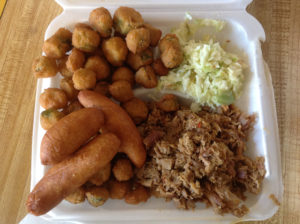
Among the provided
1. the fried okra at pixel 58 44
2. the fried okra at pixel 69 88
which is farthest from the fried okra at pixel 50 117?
the fried okra at pixel 58 44

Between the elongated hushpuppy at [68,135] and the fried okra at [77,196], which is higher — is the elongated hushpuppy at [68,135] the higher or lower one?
the higher one

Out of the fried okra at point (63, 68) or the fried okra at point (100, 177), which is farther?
the fried okra at point (63, 68)

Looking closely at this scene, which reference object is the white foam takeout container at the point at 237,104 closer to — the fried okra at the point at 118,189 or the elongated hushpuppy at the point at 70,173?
the fried okra at the point at 118,189

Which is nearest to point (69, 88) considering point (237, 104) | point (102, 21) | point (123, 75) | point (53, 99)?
point (53, 99)

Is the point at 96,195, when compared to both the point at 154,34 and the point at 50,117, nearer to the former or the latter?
the point at 50,117

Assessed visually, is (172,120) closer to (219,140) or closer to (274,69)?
(219,140)
